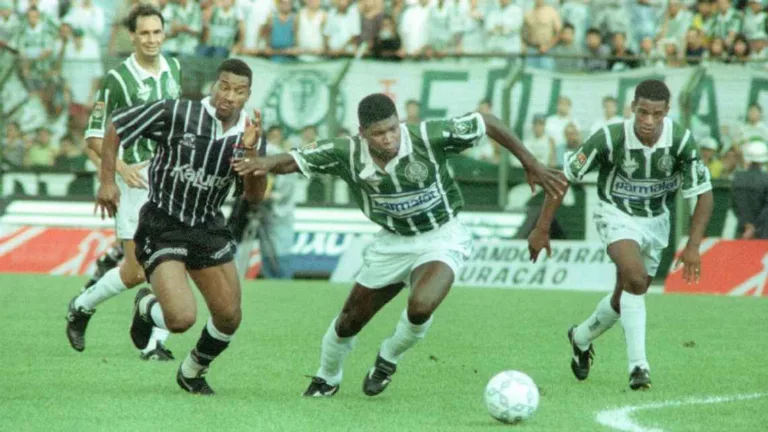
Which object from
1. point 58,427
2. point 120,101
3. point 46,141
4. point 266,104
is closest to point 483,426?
point 58,427

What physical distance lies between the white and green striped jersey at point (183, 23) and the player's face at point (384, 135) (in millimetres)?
12806

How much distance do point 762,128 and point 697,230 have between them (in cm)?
973

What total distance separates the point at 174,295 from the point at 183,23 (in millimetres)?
13008

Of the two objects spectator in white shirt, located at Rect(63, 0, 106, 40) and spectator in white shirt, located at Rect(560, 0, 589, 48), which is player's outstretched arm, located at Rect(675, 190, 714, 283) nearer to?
spectator in white shirt, located at Rect(560, 0, 589, 48)

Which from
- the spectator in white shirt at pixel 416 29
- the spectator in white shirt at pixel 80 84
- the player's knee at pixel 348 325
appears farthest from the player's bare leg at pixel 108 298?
the spectator in white shirt at pixel 416 29

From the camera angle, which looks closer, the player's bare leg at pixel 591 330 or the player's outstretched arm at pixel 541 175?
the player's outstretched arm at pixel 541 175

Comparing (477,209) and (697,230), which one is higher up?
(697,230)

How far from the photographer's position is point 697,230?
9359mm

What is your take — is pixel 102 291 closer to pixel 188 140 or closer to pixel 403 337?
pixel 188 140

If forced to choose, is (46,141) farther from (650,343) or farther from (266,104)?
(650,343)

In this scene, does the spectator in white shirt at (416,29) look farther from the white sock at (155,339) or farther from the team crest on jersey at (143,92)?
the white sock at (155,339)

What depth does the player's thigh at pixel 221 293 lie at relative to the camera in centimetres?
855

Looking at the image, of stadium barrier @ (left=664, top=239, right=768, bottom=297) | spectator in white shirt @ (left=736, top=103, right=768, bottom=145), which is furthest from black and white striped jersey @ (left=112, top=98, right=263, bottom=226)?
spectator in white shirt @ (left=736, top=103, right=768, bottom=145)

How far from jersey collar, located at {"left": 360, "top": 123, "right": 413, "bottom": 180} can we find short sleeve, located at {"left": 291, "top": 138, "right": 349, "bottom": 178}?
111 mm
